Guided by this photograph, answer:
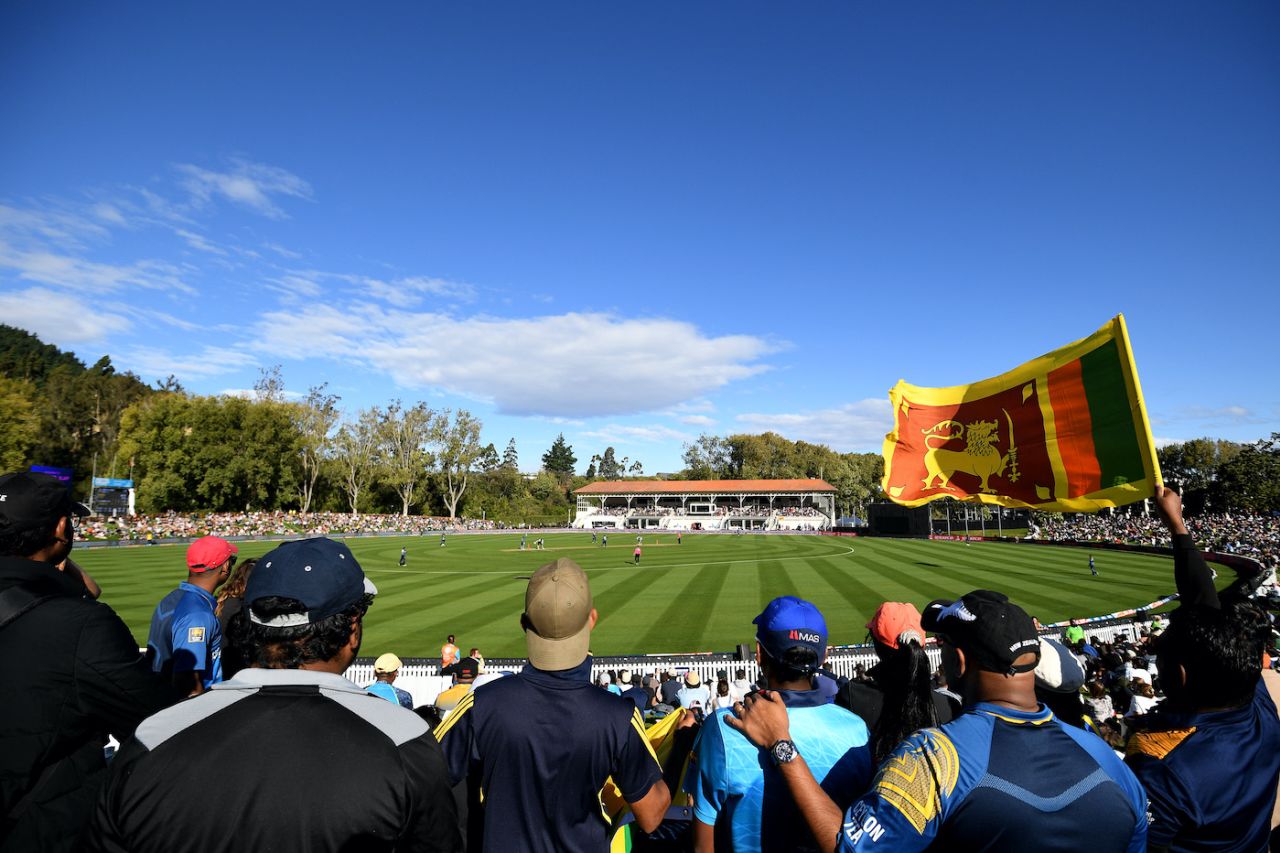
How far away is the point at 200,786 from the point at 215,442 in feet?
279

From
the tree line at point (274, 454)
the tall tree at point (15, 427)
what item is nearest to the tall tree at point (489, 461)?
the tree line at point (274, 454)

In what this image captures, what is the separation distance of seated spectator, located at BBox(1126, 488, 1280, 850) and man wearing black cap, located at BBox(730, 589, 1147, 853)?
587 mm

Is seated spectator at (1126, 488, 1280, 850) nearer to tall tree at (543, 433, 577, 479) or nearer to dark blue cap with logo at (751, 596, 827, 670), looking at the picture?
dark blue cap with logo at (751, 596, 827, 670)

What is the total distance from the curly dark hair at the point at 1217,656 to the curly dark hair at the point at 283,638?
128 inches

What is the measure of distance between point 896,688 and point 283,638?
2922mm

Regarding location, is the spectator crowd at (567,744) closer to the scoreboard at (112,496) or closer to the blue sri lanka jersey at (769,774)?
the blue sri lanka jersey at (769,774)

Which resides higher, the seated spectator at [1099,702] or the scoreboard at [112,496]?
the scoreboard at [112,496]

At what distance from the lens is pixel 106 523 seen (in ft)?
174

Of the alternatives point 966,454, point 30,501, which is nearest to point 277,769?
point 30,501

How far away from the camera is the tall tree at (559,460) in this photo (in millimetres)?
151125

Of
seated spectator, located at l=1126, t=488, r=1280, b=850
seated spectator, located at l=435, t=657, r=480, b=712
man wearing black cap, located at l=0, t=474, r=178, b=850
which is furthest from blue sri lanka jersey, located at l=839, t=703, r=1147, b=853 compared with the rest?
man wearing black cap, located at l=0, t=474, r=178, b=850

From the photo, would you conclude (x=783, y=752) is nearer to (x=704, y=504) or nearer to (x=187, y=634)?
(x=187, y=634)

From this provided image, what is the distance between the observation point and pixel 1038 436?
6.89 m

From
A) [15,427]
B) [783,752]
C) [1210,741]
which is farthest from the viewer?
Result: [15,427]
